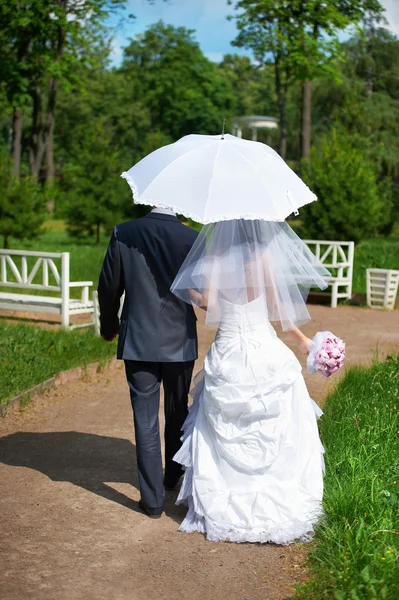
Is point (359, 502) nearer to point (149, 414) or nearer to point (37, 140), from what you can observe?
point (149, 414)

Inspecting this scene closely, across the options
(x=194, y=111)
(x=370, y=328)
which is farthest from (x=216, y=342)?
(x=194, y=111)

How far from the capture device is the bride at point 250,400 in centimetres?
469

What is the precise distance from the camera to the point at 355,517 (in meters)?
4.56

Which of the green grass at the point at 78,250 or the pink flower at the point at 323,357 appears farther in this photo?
the green grass at the point at 78,250

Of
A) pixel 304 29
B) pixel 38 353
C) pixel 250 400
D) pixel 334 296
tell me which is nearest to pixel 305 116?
pixel 304 29

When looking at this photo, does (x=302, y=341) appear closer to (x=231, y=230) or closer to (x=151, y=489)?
(x=231, y=230)

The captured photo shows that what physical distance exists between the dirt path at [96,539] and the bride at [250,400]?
194 mm

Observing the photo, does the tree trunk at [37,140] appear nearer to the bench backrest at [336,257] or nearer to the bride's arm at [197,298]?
the bench backrest at [336,257]

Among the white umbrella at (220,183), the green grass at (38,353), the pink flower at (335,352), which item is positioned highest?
the white umbrella at (220,183)

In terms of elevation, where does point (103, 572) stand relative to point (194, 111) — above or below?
below

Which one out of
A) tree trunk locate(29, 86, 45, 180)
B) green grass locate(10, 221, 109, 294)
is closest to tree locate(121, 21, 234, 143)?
tree trunk locate(29, 86, 45, 180)

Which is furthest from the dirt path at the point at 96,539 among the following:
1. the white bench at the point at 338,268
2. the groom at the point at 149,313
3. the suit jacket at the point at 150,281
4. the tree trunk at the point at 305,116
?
the tree trunk at the point at 305,116

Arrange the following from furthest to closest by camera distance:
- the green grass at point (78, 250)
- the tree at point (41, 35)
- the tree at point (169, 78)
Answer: the tree at point (169, 78)
the tree at point (41, 35)
the green grass at point (78, 250)

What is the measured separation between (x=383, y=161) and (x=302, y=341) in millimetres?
30781
